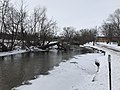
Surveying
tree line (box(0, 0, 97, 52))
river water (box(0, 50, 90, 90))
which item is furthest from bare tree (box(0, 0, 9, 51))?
river water (box(0, 50, 90, 90))

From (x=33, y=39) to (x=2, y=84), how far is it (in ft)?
165

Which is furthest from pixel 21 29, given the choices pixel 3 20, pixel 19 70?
pixel 19 70

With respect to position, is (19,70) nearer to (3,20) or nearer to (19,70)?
(19,70)

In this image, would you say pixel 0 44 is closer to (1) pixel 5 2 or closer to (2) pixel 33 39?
(1) pixel 5 2

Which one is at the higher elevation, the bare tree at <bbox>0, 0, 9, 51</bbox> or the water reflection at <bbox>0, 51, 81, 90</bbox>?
the bare tree at <bbox>0, 0, 9, 51</bbox>

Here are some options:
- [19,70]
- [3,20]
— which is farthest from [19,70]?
[3,20]

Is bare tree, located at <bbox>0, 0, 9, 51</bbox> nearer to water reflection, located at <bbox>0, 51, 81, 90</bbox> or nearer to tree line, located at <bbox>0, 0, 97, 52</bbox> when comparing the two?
tree line, located at <bbox>0, 0, 97, 52</bbox>

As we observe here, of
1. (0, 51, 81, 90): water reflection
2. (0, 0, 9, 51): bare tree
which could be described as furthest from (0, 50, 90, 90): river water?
(0, 0, 9, 51): bare tree

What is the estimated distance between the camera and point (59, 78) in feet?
47.9

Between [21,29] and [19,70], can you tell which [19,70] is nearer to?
[19,70]

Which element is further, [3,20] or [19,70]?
[3,20]

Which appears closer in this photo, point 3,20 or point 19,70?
point 19,70

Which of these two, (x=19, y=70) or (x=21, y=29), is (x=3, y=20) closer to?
(x=21, y=29)

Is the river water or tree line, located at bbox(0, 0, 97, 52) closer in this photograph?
the river water
